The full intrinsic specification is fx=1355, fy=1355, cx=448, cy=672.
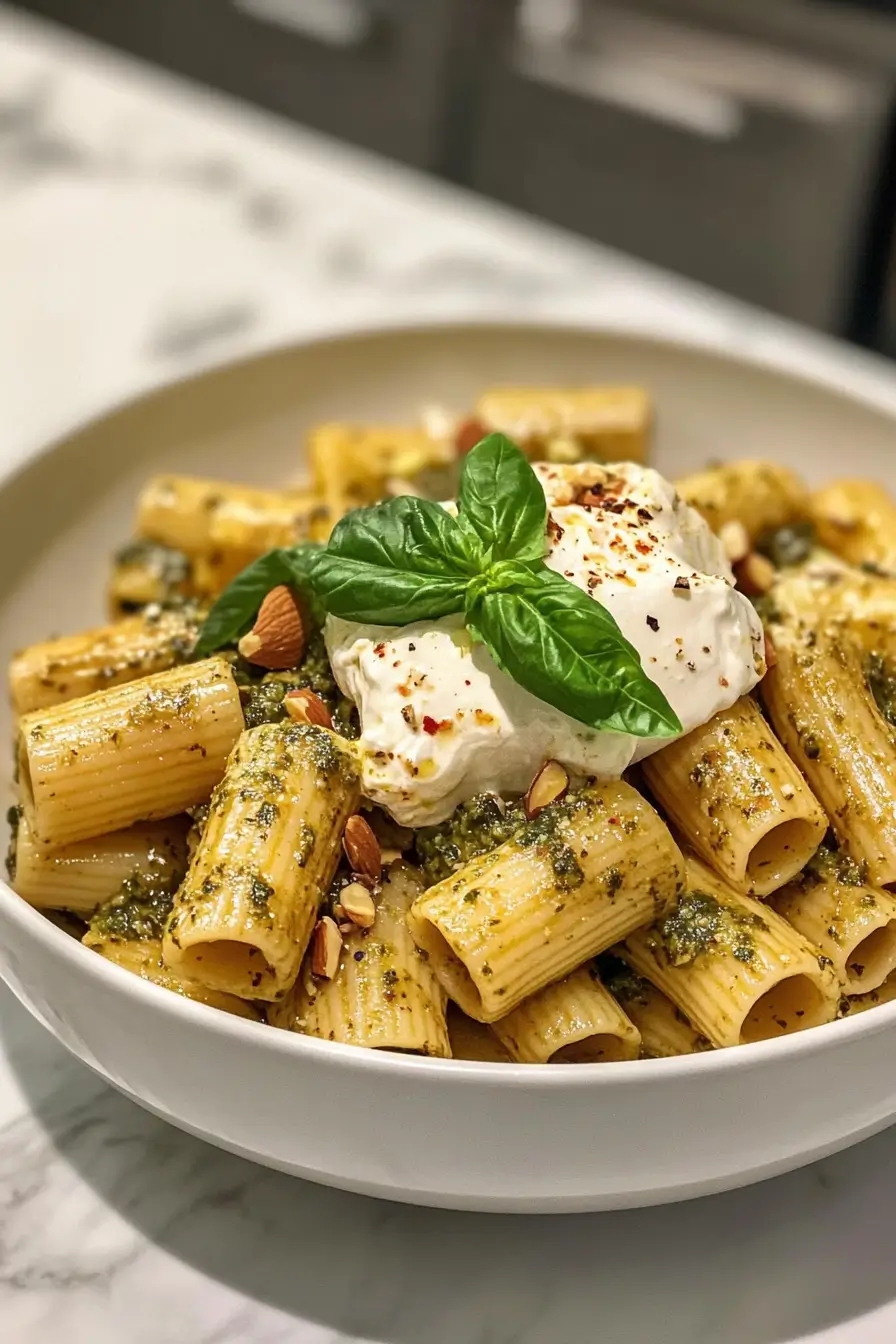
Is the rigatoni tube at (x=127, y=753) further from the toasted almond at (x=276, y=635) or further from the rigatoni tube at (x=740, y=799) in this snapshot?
the rigatoni tube at (x=740, y=799)

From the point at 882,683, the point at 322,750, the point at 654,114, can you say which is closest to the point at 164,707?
the point at 322,750

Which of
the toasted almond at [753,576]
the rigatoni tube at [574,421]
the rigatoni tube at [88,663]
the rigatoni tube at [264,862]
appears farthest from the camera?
the rigatoni tube at [574,421]

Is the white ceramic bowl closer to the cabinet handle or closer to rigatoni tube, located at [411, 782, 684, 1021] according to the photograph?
rigatoni tube, located at [411, 782, 684, 1021]

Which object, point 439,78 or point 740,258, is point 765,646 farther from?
point 439,78

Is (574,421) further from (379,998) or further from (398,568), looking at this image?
(379,998)

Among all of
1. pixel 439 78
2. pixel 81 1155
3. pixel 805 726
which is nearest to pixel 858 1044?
pixel 805 726

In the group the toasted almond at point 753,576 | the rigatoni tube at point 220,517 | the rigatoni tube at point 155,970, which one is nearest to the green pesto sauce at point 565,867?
the rigatoni tube at point 155,970

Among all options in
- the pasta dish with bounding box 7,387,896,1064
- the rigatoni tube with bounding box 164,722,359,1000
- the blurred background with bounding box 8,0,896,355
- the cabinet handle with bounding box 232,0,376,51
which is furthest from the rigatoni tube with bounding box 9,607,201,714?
the cabinet handle with bounding box 232,0,376,51
